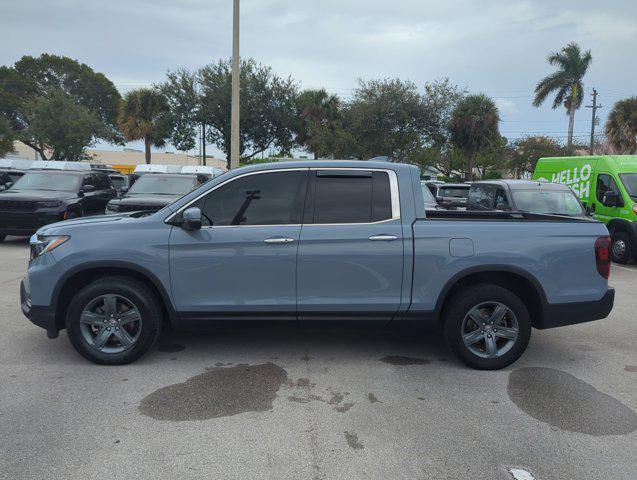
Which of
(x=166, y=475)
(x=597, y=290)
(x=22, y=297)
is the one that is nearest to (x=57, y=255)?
(x=22, y=297)

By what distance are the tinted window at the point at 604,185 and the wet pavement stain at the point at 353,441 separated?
32.0 ft

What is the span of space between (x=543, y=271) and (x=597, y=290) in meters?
0.56

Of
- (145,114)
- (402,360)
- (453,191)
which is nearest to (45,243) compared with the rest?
(402,360)

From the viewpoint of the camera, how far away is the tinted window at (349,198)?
14.8ft

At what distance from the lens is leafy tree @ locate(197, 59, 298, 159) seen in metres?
31.1

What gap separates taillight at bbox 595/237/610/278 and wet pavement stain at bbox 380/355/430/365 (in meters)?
1.76

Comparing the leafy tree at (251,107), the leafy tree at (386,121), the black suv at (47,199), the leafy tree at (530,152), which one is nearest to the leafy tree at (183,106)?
the leafy tree at (251,107)

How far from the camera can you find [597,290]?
15.0ft

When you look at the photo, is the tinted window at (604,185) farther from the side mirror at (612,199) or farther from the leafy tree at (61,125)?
the leafy tree at (61,125)

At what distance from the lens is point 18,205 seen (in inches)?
435

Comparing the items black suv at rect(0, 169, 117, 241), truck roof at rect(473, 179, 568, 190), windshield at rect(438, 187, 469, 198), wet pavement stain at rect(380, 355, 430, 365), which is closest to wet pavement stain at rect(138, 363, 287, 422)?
wet pavement stain at rect(380, 355, 430, 365)

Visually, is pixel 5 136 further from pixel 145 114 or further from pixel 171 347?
pixel 171 347

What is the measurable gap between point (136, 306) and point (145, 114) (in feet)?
107

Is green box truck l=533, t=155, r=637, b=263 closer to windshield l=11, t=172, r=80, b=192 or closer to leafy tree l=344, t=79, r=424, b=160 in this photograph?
windshield l=11, t=172, r=80, b=192
